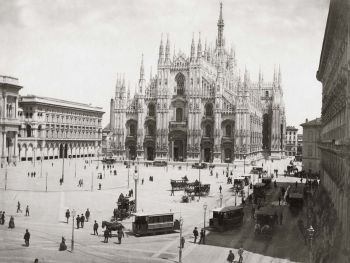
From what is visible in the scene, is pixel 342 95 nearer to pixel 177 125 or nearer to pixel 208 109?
pixel 208 109

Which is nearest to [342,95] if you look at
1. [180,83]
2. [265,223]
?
[265,223]

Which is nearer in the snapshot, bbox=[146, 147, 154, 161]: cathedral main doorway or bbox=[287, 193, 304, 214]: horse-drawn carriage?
bbox=[287, 193, 304, 214]: horse-drawn carriage

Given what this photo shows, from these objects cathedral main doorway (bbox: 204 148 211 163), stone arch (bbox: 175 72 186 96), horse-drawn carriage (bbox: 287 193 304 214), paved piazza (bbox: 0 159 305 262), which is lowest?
paved piazza (bbox: 0 159 305 262)

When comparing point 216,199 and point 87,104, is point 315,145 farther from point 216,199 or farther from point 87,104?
point 87,104

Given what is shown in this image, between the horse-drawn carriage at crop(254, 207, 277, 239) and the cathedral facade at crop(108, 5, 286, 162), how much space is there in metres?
49.7

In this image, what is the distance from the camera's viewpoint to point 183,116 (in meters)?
83.9

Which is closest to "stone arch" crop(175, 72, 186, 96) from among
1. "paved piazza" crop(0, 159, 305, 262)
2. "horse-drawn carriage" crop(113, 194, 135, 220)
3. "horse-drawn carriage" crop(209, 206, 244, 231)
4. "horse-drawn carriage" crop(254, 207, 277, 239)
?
"paved piazza" crop(0, 159, 305, 262)

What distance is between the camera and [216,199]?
40.6 m

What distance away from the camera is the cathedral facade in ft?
265

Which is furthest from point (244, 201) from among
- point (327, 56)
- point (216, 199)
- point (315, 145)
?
point (315, 145)

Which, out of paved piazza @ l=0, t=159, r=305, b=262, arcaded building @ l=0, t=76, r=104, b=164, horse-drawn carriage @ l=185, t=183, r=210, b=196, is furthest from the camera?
arcaded building @ l=0, t=76, r=104, b=164

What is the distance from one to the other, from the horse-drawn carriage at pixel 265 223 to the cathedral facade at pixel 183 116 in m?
49.7

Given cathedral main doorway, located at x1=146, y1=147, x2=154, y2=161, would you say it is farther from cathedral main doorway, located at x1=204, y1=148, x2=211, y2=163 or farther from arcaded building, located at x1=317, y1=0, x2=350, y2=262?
arcaded building, located at x1=317, y1=0, x2=350, y2=262

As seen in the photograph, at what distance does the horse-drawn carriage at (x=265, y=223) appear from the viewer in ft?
86.1
